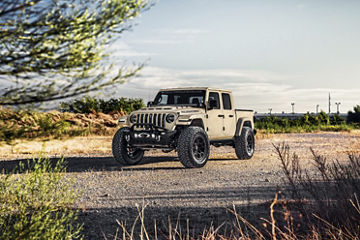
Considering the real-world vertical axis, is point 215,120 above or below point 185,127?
above

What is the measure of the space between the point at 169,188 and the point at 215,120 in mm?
4031

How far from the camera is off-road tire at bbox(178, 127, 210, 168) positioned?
10.2 meters

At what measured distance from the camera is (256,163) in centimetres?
1196

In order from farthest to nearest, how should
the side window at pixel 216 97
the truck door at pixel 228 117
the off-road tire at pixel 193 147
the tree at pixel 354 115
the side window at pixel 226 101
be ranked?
the tree at pixel 354 115
the side window at pixel 226 101
the truck door at pixel 228 117
the side window at pixel 216 97
the off-road tire at pixel 193 147

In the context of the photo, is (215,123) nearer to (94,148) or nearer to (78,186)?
(78,186)

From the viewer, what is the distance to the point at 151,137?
10555 mm

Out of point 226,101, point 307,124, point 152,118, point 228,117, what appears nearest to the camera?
point 152,118

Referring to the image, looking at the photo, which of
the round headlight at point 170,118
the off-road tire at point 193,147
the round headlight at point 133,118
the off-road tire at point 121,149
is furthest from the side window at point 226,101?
the off-road tire at point 121,149

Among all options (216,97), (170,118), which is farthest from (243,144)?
(170,118)

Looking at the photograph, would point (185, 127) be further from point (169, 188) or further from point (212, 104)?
point (169, 188)

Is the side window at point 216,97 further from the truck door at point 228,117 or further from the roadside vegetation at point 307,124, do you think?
the roadside vegetation at point 307,124

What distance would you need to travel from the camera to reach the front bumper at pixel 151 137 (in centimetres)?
1048

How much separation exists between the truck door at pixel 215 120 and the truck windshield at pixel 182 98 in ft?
0.95

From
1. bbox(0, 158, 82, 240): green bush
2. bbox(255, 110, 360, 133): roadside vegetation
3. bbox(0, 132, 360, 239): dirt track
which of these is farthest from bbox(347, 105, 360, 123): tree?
bbox(0, 158, 82, 240): green bush
